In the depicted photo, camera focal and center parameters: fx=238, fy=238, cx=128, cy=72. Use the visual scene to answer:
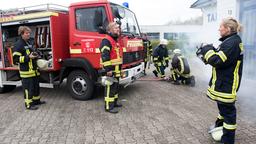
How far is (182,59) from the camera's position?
7.26 meters

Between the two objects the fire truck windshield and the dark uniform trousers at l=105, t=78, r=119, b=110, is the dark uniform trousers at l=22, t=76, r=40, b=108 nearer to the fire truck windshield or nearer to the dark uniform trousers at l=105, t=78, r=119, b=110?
the dark uniform trousers at l=105, t=78, r=119, b=110

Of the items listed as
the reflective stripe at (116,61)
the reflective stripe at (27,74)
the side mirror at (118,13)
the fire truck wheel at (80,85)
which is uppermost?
the side mirror at (118,13)

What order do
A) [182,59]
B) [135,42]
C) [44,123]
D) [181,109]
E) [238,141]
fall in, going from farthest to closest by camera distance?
[182,59]
[135,42]
[181,109]
[44,123]
[238,141]

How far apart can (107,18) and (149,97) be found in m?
2.23

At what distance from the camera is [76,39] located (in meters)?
5.56

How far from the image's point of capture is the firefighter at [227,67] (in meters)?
2.94

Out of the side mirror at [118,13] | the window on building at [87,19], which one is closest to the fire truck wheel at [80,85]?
the window on building at [87,19]

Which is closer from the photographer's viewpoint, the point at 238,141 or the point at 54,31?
the point at 238,141

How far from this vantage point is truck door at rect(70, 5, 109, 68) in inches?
206

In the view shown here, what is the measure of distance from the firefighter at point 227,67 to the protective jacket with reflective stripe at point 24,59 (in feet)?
11.7

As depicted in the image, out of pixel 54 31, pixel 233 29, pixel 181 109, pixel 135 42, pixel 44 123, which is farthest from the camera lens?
pixel 135 42

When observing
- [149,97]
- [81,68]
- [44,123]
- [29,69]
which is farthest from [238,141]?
[29,69]

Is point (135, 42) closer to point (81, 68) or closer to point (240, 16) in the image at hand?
point (81, 68)

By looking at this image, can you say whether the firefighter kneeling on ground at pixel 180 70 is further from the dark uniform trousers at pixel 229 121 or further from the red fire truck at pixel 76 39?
the dark uniform trousers at pixel 229 121
